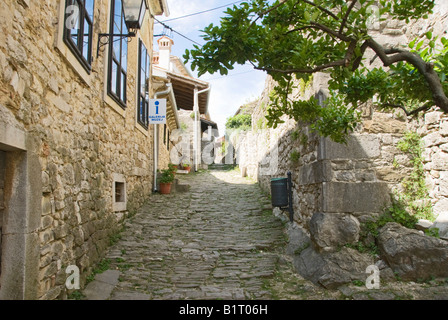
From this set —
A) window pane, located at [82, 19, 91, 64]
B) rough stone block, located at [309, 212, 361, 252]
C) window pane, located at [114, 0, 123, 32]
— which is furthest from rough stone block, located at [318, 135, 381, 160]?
window pane, located at [114, 0, 123, 32]

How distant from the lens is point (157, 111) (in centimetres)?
823

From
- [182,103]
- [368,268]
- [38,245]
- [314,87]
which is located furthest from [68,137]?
[182,103]

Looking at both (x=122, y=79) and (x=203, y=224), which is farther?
(x=203, y=224)

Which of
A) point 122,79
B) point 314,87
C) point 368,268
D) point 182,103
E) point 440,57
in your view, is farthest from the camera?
point 182,103

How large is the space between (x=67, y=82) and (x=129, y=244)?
2.81 m

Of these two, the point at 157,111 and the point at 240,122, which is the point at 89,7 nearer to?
the point at 157,111

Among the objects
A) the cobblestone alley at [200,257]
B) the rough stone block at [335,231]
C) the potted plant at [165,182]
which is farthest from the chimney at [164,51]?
the rough stone block at [335,231]

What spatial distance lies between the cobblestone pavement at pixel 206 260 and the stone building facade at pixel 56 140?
41 cm

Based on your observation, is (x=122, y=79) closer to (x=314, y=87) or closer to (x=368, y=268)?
(x=314, y=87)

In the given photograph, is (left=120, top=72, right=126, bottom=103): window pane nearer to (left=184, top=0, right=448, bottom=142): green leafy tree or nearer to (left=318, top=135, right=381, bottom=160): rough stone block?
(left=184, top=0, right=448, bottom=142): green leafy tree

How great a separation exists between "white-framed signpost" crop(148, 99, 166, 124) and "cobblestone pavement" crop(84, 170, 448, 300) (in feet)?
6.82

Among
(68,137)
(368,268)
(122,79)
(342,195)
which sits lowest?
(368,268)

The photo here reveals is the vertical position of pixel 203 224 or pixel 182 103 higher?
pixel 182 103

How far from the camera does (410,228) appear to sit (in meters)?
4.05
